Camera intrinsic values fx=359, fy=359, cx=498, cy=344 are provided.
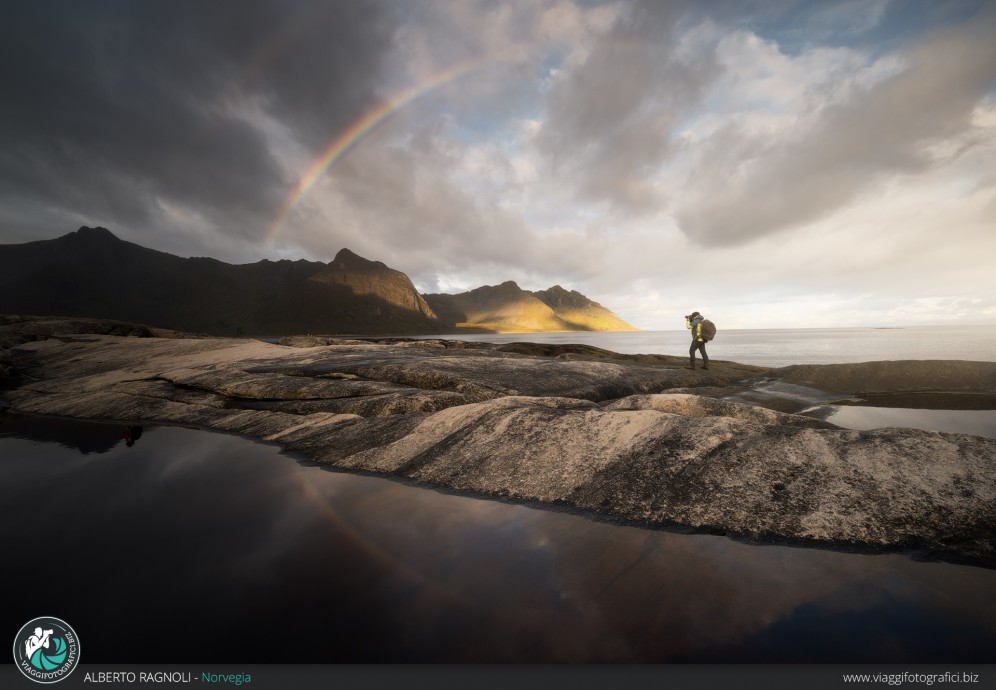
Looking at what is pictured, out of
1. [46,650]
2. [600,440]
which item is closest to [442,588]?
[46,650]

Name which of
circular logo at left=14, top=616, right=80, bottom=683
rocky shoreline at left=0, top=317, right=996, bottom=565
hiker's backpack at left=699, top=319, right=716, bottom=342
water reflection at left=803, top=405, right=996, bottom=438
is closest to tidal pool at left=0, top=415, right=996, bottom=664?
circular logo at left=14, top=616, right=80, bottom=683

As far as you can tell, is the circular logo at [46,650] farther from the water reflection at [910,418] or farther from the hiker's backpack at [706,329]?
the hiker's backpack at [706,329]

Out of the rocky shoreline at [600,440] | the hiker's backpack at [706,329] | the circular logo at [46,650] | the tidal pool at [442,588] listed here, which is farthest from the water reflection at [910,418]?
the circular logo at [46,650]

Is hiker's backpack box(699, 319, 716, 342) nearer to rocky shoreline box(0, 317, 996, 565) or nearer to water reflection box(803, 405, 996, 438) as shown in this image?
rocky shoreline box(0, 317, 996, 565)

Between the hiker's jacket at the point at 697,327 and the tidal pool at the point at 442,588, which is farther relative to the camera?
the hiker's jacket at the point at 697,327

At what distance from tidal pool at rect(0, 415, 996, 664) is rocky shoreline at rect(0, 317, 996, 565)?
596mm

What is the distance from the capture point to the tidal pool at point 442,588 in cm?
329

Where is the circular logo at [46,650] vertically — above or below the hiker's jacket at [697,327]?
below

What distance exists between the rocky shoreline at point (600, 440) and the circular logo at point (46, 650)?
4367 millimetres

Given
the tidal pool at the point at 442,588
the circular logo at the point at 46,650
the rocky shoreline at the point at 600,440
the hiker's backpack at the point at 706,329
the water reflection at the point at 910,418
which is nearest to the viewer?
the tidal pool at the point at 442,588

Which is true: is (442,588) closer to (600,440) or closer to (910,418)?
(600,440)

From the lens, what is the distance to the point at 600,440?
24.2ft

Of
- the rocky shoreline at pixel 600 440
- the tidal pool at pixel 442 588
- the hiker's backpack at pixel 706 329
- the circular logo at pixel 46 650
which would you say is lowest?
the circular logo at pixel 46 650

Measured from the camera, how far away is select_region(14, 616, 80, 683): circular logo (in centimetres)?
340
